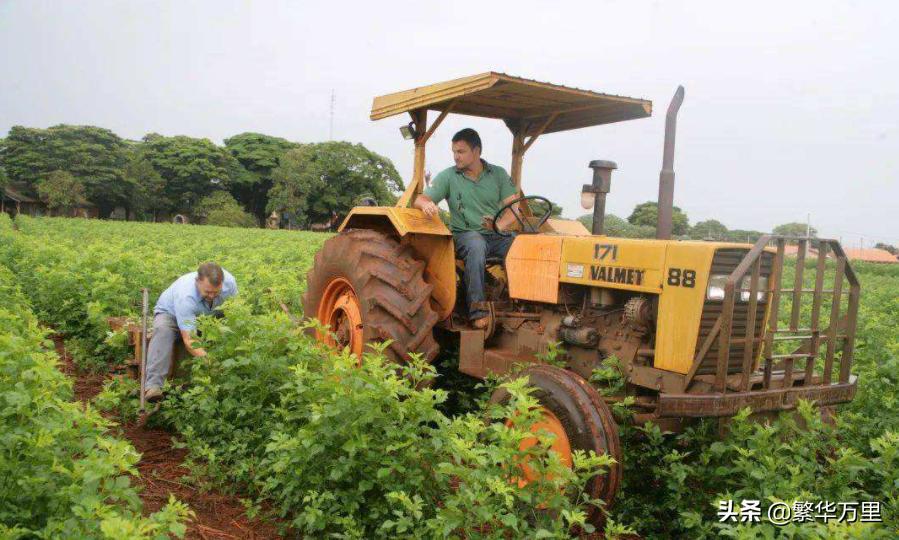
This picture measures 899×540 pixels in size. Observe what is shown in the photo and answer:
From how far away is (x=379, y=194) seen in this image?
57750 millimetres

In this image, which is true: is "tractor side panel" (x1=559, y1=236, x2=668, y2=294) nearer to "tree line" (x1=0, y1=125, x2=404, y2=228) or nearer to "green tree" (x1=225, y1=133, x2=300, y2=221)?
"tree line" (x1=0, y1=125, x2=404, y2=228)

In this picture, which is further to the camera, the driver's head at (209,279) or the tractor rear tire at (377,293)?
the driver's head at (209,279)

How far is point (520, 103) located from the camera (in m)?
5.78

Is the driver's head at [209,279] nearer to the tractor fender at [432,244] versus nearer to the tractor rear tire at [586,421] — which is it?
the tractor fender at [432,244]

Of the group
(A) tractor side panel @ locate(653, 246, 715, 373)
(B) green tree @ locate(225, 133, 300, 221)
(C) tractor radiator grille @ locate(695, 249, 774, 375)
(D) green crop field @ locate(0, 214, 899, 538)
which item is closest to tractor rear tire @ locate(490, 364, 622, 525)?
(D) green crop field @ locate(0, 214, 899, 538)

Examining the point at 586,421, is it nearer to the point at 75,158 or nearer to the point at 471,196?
the point at 471,196

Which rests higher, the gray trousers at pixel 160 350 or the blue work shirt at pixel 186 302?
the blue work shirt at pixel 186 302

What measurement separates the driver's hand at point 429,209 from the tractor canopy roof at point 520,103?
0.73m

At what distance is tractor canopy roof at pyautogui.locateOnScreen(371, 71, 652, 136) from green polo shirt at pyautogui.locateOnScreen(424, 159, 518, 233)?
1.78 feet

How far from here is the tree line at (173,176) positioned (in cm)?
5988

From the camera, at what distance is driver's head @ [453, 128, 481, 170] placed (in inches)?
223

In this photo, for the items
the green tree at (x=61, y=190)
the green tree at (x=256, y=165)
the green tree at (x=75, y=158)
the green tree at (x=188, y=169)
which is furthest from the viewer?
the green tree at (x=256, y=165)

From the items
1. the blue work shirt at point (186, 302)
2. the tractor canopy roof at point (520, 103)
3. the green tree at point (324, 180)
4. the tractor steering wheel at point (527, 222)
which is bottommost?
the blue work shirt at point (186, 302)

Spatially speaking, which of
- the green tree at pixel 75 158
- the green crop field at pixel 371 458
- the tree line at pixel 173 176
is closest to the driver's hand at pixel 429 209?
the green crop field at pixel 371 458
